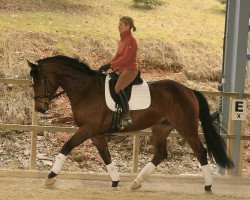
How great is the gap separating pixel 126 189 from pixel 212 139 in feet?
5.04

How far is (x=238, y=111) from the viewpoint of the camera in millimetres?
10805

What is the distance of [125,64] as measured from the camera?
8.84 metres

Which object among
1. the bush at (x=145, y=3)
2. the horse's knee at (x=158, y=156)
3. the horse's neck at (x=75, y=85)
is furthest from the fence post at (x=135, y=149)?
the bush at (x=145, y=3)

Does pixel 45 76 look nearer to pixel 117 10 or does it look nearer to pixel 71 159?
pixel 71 159

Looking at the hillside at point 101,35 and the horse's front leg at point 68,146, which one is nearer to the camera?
the horse's front leg at point 68,146

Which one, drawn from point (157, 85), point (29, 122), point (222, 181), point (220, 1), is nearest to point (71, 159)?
point (29, 122)

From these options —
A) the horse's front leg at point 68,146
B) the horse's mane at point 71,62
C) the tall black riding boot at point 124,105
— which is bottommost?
the horse's front leg at point 68,146

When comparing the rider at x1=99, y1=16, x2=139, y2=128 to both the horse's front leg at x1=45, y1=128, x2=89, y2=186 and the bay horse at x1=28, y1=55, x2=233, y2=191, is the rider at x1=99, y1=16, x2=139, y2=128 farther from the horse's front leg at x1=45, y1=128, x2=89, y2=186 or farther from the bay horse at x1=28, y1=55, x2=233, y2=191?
the horse's front leg at x1=45, y1=128, x2=89, y2=186

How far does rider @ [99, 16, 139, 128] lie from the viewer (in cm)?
877

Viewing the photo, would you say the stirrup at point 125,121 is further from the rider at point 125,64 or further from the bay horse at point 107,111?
the bay horse at point 107,111

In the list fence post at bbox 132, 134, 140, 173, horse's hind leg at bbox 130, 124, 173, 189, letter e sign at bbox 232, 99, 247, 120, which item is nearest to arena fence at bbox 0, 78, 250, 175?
fence post at bbox 132, 134, 140, 173

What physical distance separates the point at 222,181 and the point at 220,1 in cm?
2501

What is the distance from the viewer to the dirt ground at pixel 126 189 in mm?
8305

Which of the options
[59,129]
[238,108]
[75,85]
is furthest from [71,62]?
[238,108]
